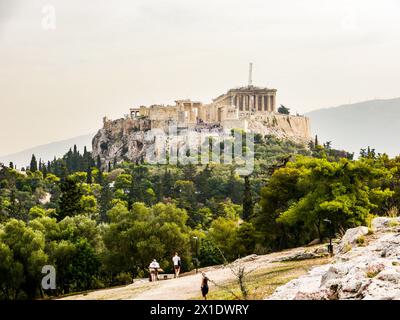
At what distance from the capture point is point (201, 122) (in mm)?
95562

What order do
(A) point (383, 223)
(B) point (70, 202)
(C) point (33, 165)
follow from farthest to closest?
(C) point (33, 165) → (B) point (70, 202) → (A) point (383, 223)

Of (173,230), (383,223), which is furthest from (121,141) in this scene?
(383,223)

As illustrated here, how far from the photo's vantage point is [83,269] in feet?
80.3

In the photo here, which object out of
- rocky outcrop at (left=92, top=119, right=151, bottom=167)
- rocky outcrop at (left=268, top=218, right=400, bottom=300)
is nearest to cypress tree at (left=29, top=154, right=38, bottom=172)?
rocky outcrop at (left=92, top=119, right=151, bottom=167)

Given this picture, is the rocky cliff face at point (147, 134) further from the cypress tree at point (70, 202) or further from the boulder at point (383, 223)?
the boulder at point (383, 223)

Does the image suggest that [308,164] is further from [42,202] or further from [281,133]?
[281,133]

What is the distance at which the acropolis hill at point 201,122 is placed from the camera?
305ft

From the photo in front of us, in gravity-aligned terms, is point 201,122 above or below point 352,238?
above

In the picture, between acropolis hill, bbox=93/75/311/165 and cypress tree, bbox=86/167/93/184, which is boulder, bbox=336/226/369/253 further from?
acropolis hill, bbox=93/75/311/165

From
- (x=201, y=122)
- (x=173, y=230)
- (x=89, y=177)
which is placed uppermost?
(x=201, y=122)

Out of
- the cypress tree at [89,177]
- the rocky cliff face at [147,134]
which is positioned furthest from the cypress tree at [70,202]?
the rocky cliff face at [147,134]

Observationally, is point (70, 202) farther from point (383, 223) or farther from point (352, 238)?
point (352, 238)

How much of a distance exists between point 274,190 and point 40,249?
8722 mm

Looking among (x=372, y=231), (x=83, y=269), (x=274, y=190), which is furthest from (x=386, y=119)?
(x=372, y=231)
